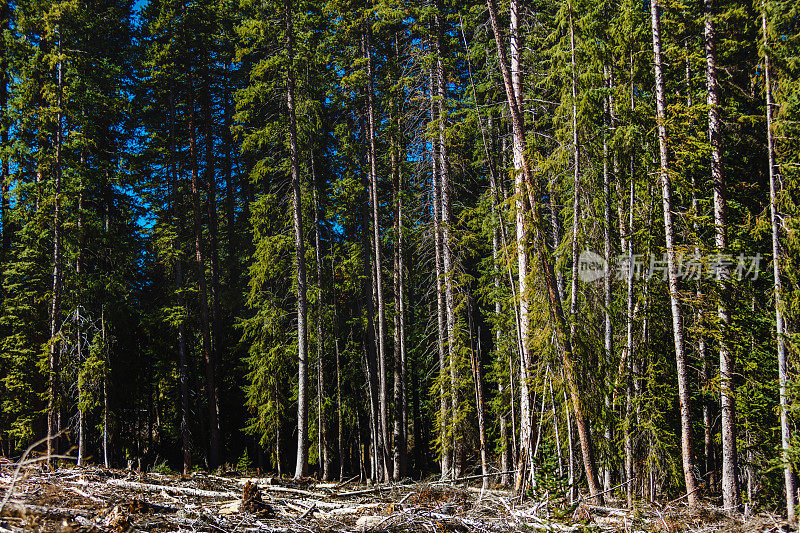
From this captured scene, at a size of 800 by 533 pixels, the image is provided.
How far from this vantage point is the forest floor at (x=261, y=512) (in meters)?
6.01

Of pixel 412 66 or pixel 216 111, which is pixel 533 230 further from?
pixel 216 111

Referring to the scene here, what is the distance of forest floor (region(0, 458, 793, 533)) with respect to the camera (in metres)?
6.01

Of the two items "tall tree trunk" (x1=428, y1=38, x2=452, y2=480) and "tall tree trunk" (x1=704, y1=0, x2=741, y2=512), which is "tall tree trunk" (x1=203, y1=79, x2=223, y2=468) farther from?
"tall tree trunk" (x1=704, y1=0, x2=741, y2=512)

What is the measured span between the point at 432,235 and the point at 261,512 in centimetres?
1038

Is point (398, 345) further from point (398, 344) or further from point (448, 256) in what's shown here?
point (448, 256)

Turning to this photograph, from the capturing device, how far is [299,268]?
51.0 feet

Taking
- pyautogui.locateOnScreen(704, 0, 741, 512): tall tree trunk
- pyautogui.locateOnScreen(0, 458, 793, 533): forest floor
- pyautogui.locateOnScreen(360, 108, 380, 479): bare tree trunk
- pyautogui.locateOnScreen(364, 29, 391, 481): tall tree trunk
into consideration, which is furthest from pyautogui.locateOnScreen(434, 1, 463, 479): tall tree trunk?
pyautogui.locateOnScreen(704, 0, 741, 512): tall tree trunk

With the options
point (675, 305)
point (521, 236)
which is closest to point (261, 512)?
point (521, 236)

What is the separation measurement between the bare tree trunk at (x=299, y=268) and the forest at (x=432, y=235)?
0.09 metres

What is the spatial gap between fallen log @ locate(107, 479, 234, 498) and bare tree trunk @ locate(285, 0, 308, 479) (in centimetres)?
548

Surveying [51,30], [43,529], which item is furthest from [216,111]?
[43,529]

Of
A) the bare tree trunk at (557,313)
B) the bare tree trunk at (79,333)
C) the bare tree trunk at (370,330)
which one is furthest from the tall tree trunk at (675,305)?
the bare tree trunk at (79,333)

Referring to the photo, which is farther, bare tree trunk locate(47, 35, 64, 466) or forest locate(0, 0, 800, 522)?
bare tree trunk locate(47, 35, 64, 466)

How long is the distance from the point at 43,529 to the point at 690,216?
36.6 feet
